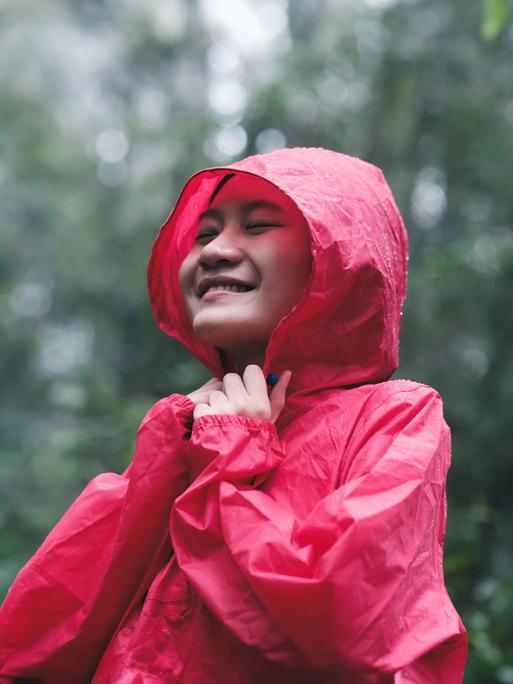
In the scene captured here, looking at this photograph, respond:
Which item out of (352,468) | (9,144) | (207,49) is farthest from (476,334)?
(207,49)

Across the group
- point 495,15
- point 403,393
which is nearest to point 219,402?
point 403,393

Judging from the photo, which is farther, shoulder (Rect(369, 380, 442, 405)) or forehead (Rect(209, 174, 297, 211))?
forehead (Rect(209, 174, 297, 211))

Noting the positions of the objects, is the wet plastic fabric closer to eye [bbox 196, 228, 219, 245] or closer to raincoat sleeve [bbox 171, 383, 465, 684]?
raincoat sleeve [bbox 171, 383, 465, 684]

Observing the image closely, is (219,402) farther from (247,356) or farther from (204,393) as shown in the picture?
(247,356)

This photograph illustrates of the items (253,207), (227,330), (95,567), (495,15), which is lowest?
(95,567)

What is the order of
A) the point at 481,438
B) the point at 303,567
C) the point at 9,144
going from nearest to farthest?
the point at 303,567 < the point at 481,438 < the point at 9,144

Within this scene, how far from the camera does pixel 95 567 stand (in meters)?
1.55

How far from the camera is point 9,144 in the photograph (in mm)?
11750

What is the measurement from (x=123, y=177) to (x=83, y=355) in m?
4.64

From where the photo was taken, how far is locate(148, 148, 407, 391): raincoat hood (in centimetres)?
152

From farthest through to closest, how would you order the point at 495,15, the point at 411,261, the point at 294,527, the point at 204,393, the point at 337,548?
the point at 411,261 → the point at 495,15 → the point at 204,393 → the point at 294,527 → the point at 337,548

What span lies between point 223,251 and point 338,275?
10.9 inches

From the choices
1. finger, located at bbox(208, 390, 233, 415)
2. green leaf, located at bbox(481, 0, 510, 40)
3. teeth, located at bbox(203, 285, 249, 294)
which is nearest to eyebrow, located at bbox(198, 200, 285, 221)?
teeth, located at bbox(203, 285, 249, 294)

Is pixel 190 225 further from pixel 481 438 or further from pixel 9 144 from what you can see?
pixel 9 144
